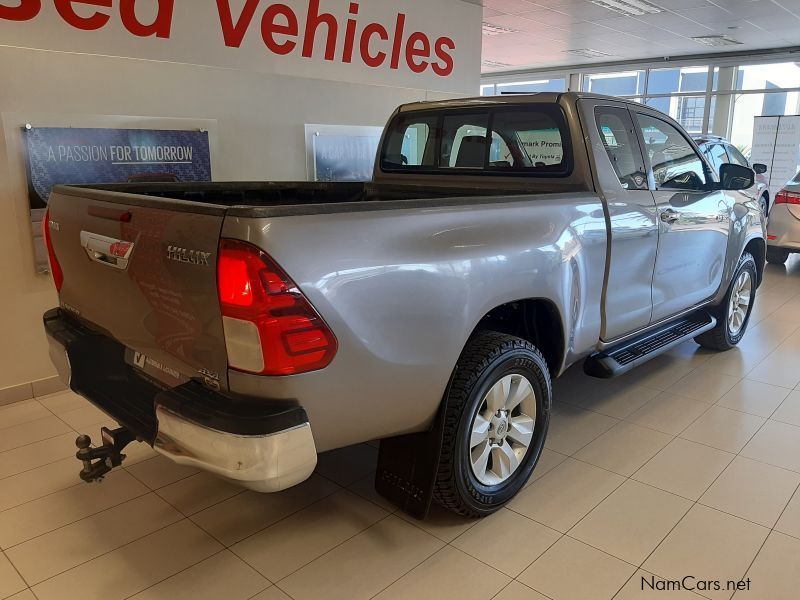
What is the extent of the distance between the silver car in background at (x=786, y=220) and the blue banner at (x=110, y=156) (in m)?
6.43

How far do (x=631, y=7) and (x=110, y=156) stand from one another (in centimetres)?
759

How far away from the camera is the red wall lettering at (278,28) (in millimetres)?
4606

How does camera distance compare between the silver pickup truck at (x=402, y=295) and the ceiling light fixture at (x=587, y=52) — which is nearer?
the silver pickup truck at (x=402, y=295)

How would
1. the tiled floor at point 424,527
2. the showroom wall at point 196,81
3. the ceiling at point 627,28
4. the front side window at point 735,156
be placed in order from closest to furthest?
1. the tiled floor at point 424,527
2. the showroom wall at point 196,81
3. the ceiling at point 627,28
4. the front side window at point 735,156

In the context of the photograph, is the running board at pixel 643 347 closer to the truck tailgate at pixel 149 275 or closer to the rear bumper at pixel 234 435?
the rear bumper at pixel 234 435

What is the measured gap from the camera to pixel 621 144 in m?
3.09

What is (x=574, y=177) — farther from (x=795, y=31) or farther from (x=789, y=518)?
(x=795, y=31)

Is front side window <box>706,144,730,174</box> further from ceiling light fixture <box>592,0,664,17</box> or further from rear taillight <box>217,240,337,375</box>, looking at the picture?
rear taillight <box>217,240,337,375</box>

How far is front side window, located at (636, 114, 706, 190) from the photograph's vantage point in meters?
3.31

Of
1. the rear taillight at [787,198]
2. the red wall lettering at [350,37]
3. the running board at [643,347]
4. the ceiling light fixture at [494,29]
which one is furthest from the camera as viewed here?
the ceiling light fixture at [494,29]

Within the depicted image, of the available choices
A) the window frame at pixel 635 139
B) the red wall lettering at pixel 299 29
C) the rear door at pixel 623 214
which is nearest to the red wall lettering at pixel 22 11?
the red wall lettering at pixel 299 29

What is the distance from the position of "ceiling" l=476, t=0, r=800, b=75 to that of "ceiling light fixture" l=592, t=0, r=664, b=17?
0.5 inches

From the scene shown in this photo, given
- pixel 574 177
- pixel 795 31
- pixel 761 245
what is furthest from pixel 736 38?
pixel 574 177

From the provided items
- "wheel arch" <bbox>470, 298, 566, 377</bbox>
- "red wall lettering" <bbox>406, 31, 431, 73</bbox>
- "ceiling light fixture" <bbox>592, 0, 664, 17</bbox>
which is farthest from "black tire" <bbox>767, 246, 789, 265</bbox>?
"wheel arch" <bbox>470, 298, 566, 377</bbox>
